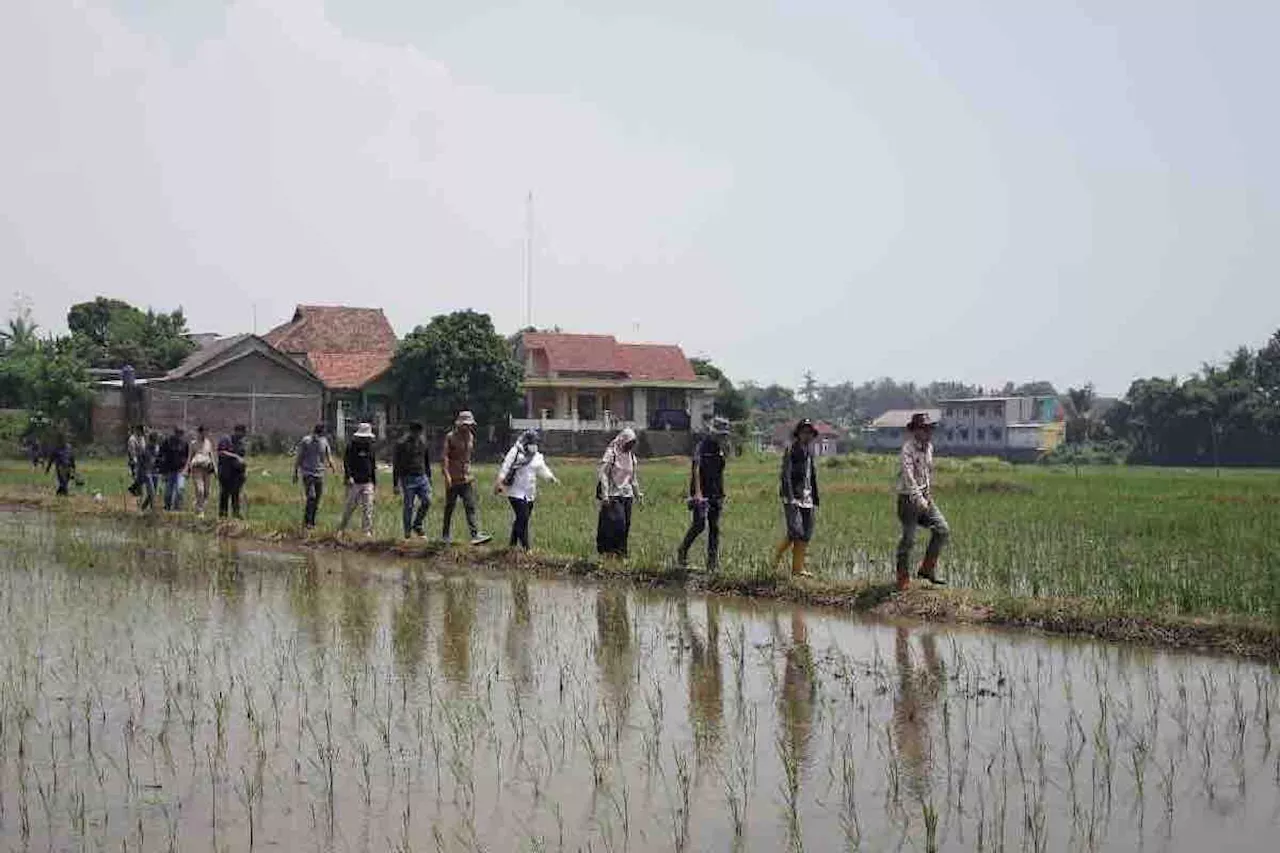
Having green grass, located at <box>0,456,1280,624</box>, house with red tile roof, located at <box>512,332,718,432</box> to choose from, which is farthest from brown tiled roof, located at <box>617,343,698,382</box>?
green grass, located at <box>0,456,1280,624</box>

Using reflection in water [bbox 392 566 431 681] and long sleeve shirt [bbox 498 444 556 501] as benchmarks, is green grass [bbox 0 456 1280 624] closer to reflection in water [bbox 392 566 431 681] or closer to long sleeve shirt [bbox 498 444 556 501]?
long sleeve shirt [bbox 498 444 556 501]

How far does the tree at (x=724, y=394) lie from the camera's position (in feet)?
191

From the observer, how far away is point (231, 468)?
17.1 metres

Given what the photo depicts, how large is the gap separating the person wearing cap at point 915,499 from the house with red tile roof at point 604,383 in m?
38.3

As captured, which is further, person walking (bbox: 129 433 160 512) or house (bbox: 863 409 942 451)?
house (bbox: 863 409 942 451)

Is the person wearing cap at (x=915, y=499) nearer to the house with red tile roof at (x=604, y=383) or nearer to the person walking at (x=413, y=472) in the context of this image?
the person walking at (x=413, y=472)

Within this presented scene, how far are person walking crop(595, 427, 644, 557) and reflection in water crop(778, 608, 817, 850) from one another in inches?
130

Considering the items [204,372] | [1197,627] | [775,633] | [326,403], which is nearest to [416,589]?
[775,633]

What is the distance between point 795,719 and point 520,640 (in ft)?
9.12

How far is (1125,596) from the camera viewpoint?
982 centimetres

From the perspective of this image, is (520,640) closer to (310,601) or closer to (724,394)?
(310,601)

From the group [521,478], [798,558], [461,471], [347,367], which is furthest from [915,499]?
[347,367]

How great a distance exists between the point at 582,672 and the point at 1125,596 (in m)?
4.82

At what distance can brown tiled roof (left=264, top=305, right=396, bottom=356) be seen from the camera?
5009cm
